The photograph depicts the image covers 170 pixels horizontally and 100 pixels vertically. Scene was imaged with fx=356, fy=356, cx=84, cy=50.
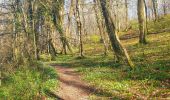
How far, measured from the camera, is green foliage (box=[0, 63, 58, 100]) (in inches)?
693

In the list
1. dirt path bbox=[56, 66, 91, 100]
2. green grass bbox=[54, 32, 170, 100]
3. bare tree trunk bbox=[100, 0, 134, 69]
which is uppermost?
bare tree trunk bbox=[100, 0, 134, 69]

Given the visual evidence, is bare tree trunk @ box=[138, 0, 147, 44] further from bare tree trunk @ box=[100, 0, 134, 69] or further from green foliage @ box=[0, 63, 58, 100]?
green foliage @ box=[0, 63, 58, 100]

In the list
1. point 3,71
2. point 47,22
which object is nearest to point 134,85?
point 3,71

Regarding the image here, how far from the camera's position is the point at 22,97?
56.5 ft

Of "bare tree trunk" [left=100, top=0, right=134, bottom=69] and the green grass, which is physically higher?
"bare tree trunk" [left=100, top=0, right=134, bottom=69]

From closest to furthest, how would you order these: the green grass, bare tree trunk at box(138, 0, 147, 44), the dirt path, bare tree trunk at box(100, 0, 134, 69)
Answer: the green grass
the dirt path
bare tree trunk at box(100, 0, 134, 69)
bare tree trunk at box(138, 0, 147, 44)

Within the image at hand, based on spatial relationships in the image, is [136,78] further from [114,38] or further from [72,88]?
[114,38]

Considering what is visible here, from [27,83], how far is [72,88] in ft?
7.87

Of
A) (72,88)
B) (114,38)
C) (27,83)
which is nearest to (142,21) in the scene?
(114,38)

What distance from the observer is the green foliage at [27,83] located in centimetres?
1759

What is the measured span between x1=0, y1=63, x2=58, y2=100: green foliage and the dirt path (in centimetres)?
53

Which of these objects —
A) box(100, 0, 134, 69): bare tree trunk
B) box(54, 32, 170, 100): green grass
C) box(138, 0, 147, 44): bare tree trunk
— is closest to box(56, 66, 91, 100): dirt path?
box(54, 32, 170, 100): green grass

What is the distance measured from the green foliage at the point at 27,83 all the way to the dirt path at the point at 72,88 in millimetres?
528

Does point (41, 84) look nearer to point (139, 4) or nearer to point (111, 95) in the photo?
point (111, 95)
